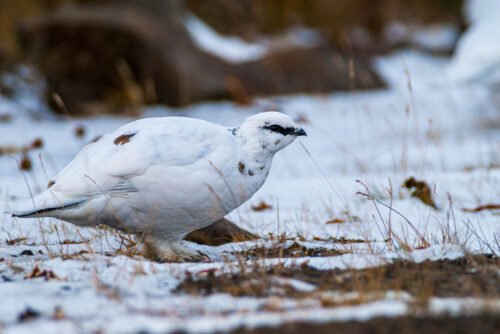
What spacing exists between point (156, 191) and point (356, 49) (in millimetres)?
9366

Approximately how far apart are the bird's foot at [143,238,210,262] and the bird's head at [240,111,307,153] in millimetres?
554

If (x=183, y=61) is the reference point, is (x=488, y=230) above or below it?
below

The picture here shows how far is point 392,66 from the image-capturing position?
12695 millimetres

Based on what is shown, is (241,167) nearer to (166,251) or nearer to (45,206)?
(166,251)

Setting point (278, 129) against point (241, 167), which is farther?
point (278, 129)

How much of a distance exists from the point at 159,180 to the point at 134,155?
0.15 m

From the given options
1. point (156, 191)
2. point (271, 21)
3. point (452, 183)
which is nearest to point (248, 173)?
point (156, 191)

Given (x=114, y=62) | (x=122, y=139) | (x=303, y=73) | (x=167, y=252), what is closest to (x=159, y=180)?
(x=122, y=139)

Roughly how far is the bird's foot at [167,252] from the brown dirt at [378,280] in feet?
1.79

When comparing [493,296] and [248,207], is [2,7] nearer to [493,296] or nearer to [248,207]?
[248,207]

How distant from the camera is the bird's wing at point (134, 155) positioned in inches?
123

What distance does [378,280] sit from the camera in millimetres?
2637

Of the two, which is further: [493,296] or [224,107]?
[224,107]

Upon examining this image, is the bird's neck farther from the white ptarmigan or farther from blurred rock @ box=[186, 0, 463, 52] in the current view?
blurred rock @ box=[186, 0, 463, 52]
